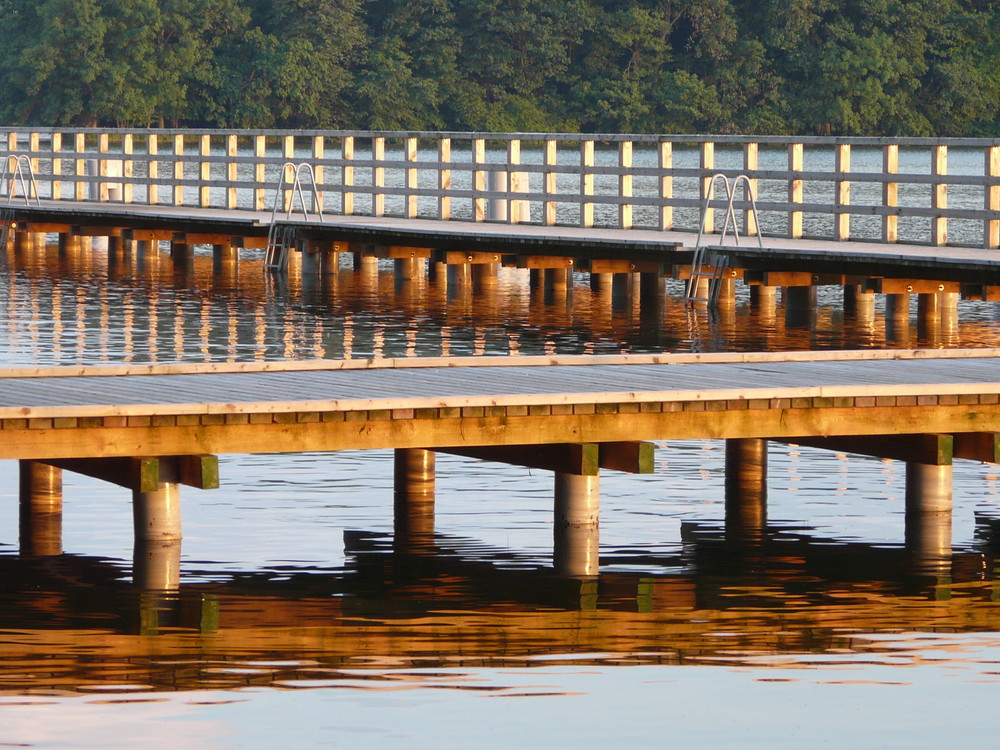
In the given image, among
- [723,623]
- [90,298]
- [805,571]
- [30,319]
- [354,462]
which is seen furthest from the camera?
[90,298]

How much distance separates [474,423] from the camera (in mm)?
11719

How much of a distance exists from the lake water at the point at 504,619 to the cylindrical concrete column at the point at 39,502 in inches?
4.7

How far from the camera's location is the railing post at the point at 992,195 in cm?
2269

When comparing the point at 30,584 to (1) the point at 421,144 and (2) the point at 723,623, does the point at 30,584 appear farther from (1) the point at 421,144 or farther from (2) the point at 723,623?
(1) the point at 421,144

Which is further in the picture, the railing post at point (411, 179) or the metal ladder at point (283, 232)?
the railing post at point (411, 179)

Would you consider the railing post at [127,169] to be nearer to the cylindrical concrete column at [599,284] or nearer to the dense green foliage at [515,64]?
the cylindrical concrete column at [599,284]

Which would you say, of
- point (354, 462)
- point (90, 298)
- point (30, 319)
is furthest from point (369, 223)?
point (354, 462)

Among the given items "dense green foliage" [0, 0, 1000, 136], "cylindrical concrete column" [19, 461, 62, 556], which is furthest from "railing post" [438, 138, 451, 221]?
"dense green foliage" [0, 0, 1000, 136]

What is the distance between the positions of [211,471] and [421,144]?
88770 mm

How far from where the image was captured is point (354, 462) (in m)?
15.2

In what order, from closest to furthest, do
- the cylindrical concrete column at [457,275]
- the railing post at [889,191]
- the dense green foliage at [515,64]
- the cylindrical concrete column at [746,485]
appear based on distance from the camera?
the cylindrical concrete column at [746,485]
the railing post at [889,191]
the cylindrical concrete column at [457,275]
the dense green foliage at [515,64]

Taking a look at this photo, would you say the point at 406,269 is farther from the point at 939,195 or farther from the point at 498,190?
the point at 939,195

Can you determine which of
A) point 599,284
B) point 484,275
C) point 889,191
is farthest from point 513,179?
point 889,191

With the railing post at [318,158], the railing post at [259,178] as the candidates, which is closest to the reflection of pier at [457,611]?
the railing post at [318,158]
